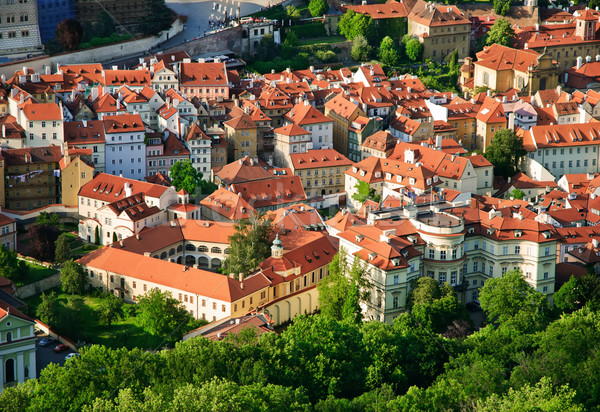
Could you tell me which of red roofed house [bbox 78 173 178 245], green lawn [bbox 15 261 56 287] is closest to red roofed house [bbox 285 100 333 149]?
red roofed house [bbox 78 173 178 245]

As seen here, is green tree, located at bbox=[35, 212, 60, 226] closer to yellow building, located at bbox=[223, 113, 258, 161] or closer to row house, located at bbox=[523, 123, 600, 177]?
yellow building, located at bbox=[223, 113, 258, 161]

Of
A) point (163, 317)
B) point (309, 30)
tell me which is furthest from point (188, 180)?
point (309, 30)

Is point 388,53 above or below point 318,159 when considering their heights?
above

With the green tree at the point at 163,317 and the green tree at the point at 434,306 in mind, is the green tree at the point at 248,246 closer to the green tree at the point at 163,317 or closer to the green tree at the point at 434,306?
the green tree at the point at 163,317

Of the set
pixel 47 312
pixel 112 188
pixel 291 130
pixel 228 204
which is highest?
pixel 291 130

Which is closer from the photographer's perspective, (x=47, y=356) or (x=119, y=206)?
(x=47, y=356)

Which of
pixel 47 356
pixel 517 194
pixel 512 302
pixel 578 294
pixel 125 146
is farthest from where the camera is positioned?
pixel 517 194

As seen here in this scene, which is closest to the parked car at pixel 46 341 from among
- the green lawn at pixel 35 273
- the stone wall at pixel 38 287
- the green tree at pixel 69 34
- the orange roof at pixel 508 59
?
the stone wall at pixel 38 287

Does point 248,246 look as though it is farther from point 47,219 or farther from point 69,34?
point 69,34
